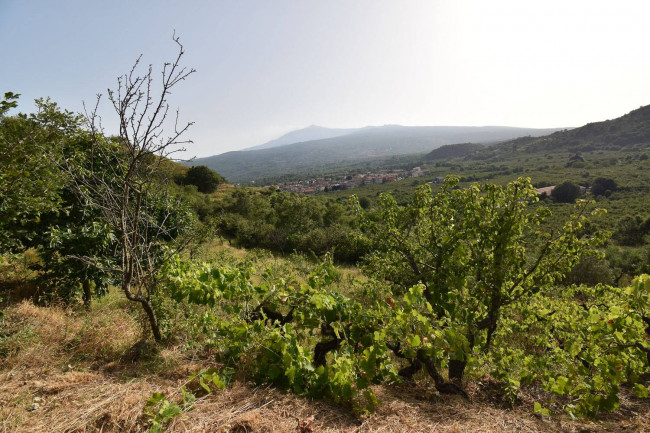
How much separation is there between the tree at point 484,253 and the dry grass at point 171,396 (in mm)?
700

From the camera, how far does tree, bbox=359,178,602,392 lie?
4.38m

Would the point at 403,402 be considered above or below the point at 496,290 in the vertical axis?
below

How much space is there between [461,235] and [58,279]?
8.64 m

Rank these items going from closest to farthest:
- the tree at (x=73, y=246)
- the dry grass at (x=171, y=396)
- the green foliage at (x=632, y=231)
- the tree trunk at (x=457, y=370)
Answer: the dry grass at (x=171, y=396), the tree trunk at (x=457, y=370), the tree at (x=73, y=246), the green foliage at (x=632, y=231)

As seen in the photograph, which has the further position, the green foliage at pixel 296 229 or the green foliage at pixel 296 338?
the green foliage at pixel 296 229

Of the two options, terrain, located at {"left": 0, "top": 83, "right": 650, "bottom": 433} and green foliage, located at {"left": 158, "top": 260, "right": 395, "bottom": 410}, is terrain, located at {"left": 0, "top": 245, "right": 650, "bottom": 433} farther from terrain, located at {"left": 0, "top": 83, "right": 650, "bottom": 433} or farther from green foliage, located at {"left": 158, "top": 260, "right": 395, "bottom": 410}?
green foliage, located at {"left": 158, "top": 260, "right": 395, "bottom": 410}

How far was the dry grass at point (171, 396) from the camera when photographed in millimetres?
2498

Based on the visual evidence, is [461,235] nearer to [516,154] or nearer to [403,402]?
[403,402]

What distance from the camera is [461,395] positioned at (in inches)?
146

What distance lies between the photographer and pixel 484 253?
15.8ft

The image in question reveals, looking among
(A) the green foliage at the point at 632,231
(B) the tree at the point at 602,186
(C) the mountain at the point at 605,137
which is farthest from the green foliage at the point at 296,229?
(C) the mountain at the point at 605,137

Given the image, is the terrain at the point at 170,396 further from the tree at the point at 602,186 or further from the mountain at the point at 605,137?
the mountain at the point at 605,137

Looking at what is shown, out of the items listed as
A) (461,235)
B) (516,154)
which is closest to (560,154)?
(516,154)

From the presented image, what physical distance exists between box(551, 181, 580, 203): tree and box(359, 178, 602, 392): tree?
64.7 m
